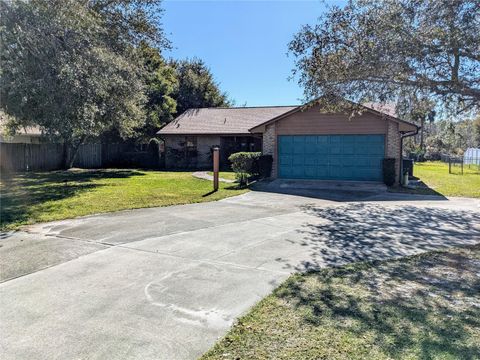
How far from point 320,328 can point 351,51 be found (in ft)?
23.0

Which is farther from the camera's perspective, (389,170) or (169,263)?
(389,170)

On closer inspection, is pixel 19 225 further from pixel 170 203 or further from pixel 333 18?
pixel 333 18

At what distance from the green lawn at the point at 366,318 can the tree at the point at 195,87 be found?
102 feet

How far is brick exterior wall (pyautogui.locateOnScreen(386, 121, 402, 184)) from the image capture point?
51.3 feet

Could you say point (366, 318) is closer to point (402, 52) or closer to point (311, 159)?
point (402, 52)

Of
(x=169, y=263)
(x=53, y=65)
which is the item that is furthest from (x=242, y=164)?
(x=169, y=263)

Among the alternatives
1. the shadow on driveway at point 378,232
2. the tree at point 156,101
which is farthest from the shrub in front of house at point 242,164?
the tree at point 156,101

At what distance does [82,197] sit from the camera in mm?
11766

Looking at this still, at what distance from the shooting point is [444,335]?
338cm

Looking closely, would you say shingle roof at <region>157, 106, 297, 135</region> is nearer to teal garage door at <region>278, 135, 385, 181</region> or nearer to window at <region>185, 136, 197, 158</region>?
window at <region>185, 136, 197, 158</region>

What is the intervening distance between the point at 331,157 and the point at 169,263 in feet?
41.3

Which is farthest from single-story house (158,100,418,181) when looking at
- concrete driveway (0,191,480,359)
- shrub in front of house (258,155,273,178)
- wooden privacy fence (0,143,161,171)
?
wooden privacy fence (0,143,161,171)

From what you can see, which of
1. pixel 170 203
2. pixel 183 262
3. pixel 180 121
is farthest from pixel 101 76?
pixel 180 121

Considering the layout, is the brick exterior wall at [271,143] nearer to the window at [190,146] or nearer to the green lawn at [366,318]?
the window at [190,146]
